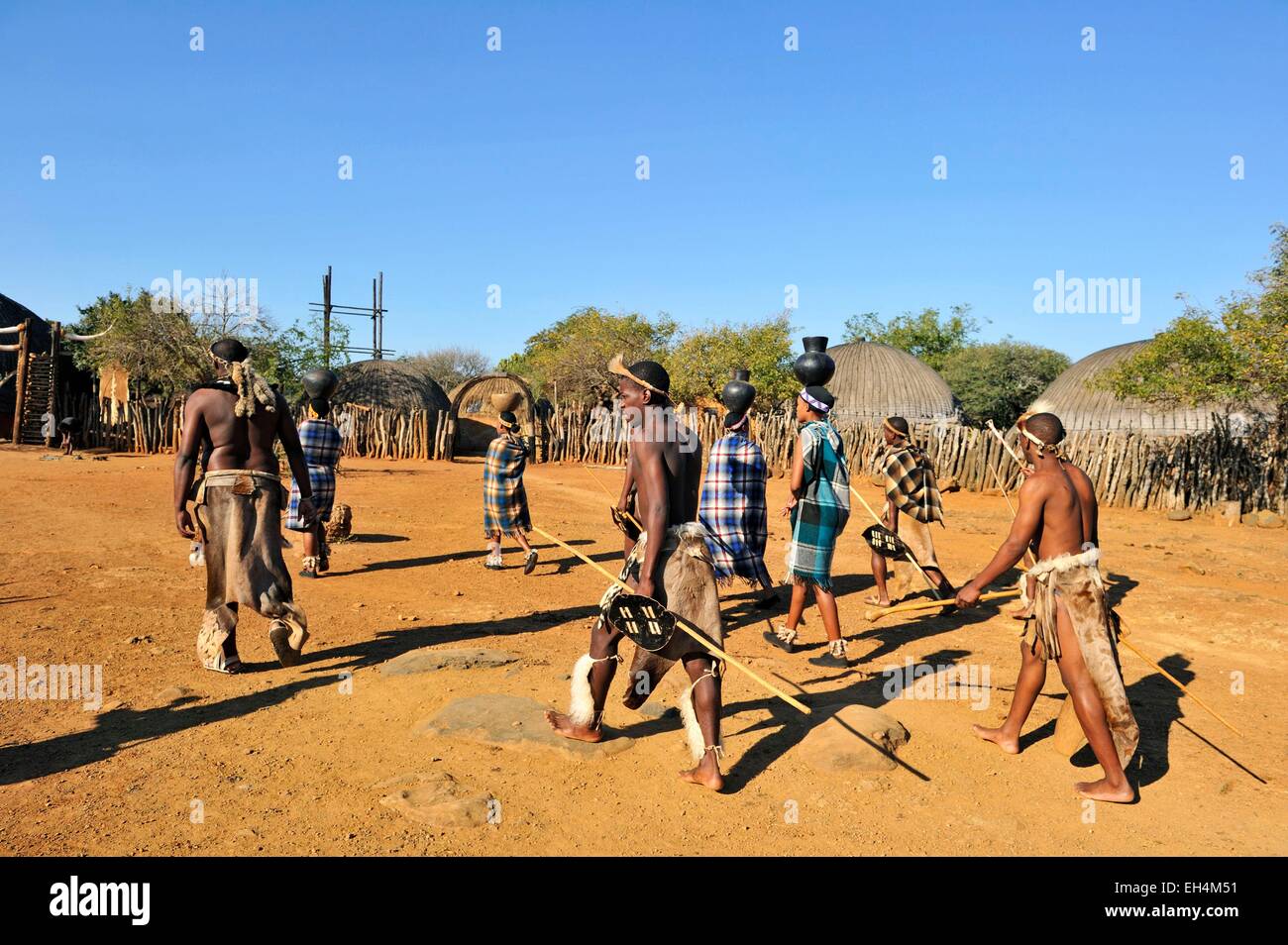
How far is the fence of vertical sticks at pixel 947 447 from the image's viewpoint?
46.2 ft

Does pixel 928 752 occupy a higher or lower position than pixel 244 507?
lower

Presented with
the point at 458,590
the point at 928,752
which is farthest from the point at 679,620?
the point at 458,590

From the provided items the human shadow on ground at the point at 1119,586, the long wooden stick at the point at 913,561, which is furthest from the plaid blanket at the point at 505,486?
the human shadow on ground at the point at 1119,586

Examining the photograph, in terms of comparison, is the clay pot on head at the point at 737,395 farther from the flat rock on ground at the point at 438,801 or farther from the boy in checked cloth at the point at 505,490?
the flat rock on ground at the point at 438,801

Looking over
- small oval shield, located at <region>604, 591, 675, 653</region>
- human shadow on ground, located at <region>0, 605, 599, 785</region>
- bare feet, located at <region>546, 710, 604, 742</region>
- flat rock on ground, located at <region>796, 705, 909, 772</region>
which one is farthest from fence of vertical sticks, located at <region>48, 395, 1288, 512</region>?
small oval shield, located at <region>604, 591, 675, 653</region>

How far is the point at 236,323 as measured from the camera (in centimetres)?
1697

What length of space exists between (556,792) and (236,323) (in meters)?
16.3

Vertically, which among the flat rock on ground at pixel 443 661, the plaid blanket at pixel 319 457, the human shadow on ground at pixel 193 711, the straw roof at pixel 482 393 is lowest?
the human shadow on ground at pixel 193 711

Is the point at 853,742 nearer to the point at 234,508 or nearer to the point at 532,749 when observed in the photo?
the point at 532,749

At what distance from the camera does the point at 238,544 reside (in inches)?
184

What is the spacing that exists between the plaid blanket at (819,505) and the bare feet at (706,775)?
2167mm
